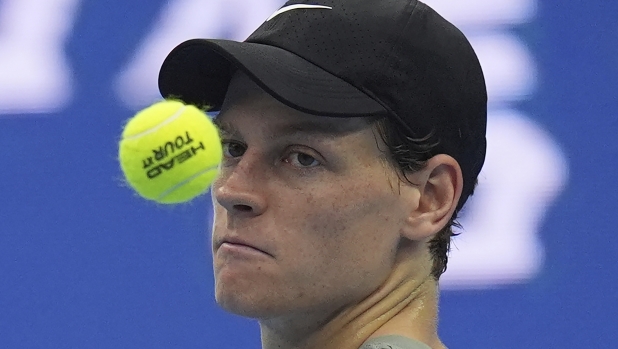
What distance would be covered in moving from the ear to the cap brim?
9 cm

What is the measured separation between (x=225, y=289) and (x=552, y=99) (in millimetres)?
1129

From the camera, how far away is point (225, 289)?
1068 mm

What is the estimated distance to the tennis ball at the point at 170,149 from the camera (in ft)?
3.50

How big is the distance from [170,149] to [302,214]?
0.15m

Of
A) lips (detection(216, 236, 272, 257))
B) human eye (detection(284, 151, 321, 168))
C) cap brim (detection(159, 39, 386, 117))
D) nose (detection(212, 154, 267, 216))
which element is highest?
cap brim (detection(159, 39, 386, 117))

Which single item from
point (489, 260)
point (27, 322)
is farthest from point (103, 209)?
point (489, 260)

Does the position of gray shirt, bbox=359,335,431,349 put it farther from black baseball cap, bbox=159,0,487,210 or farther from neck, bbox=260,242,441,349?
black baseball cap, bbox=159,0,487,210

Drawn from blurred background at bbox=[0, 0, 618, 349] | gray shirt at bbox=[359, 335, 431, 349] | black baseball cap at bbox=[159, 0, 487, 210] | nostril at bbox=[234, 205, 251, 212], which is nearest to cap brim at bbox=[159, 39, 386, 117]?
black baseball cap at bbox=[159, 0, 487, 210]

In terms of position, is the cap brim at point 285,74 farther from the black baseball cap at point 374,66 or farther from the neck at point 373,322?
the neck at point 373,322

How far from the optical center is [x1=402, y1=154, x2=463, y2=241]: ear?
110 cm

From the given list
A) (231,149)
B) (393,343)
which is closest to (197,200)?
(231,149)

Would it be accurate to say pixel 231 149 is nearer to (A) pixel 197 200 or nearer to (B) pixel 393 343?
(B) pixel 393 343

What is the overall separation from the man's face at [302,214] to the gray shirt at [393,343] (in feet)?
0.25

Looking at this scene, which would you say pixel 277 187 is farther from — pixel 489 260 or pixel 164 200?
pixel 489 260
